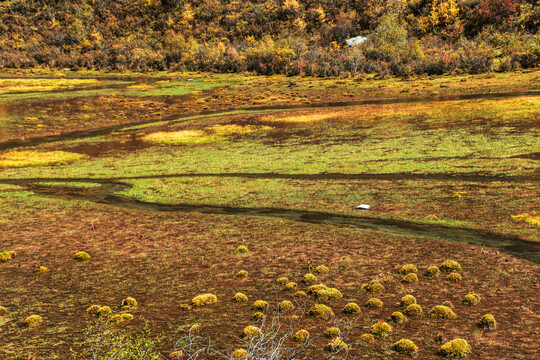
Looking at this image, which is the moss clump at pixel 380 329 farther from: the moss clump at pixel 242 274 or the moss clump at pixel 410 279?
the moss clump at pixel 242 274

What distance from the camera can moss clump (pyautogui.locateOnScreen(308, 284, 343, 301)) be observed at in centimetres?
1138

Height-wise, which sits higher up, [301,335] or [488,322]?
[301,335]

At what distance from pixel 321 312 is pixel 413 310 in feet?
6.30

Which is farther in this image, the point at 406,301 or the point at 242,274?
the point at 242,274

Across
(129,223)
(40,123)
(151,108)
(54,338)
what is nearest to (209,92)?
(151,108)

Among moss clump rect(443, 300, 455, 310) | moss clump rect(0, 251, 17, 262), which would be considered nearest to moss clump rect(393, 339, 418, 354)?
moss clump rect(443, 300, 455, 310)

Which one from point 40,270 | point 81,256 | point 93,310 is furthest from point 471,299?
point 40,270

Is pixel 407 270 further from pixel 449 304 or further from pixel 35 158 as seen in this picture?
pixel 35 158

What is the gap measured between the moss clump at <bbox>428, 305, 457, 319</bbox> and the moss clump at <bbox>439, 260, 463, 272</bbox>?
89.8 inches

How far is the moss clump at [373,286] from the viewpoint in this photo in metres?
11.6

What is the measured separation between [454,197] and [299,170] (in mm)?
8146

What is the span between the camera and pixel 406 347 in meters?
9.06

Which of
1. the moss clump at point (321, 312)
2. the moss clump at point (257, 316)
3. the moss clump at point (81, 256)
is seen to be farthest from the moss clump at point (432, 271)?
the moss clump at point (81, 256)

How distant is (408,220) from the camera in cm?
1669
